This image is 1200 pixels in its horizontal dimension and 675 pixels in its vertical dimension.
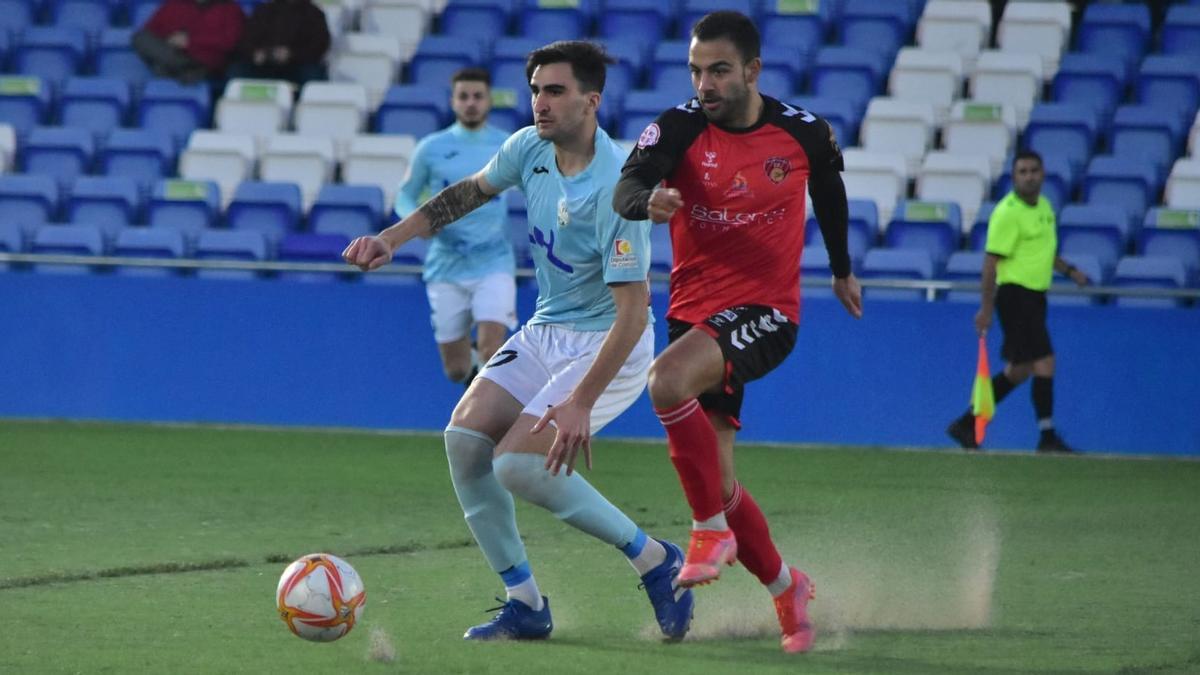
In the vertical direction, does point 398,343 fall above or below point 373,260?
below

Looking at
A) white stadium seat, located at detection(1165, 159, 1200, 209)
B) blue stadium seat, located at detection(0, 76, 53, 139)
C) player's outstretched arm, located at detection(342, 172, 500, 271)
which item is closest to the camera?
player's outstretched arm, located at detection(342, 172, 500, 271)

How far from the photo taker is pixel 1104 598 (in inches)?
293

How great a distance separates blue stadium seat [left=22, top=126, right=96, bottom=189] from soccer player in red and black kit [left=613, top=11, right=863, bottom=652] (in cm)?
1118

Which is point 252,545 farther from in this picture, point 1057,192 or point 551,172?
point 1057,192

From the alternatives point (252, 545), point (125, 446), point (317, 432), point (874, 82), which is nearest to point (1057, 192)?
point (874, 82)

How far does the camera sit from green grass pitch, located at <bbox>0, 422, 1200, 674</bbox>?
6074mm

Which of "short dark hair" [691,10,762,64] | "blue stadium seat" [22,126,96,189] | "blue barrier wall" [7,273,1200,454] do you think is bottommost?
"blue barrier wall" [7,273,1200,454]

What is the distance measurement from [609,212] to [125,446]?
24.9 feet

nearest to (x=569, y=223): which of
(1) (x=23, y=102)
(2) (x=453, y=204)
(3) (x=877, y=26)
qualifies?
(2) (x=453, y=204)

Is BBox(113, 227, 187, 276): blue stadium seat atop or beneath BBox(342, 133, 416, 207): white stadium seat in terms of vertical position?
beneath

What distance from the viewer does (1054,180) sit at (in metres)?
15.3

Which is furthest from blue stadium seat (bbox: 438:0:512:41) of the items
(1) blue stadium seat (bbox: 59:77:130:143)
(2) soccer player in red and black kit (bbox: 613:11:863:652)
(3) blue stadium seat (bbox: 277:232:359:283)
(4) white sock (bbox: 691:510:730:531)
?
(4) white sock (bbox: 691:510:730:531)

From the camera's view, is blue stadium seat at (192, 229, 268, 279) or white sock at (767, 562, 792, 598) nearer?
white sock at (767, 562, 792, 598)

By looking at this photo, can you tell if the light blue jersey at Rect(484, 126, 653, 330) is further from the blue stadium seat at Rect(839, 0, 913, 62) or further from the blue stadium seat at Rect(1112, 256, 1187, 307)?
the blue stadium seat at Rect(839, 0, 913, 62)
